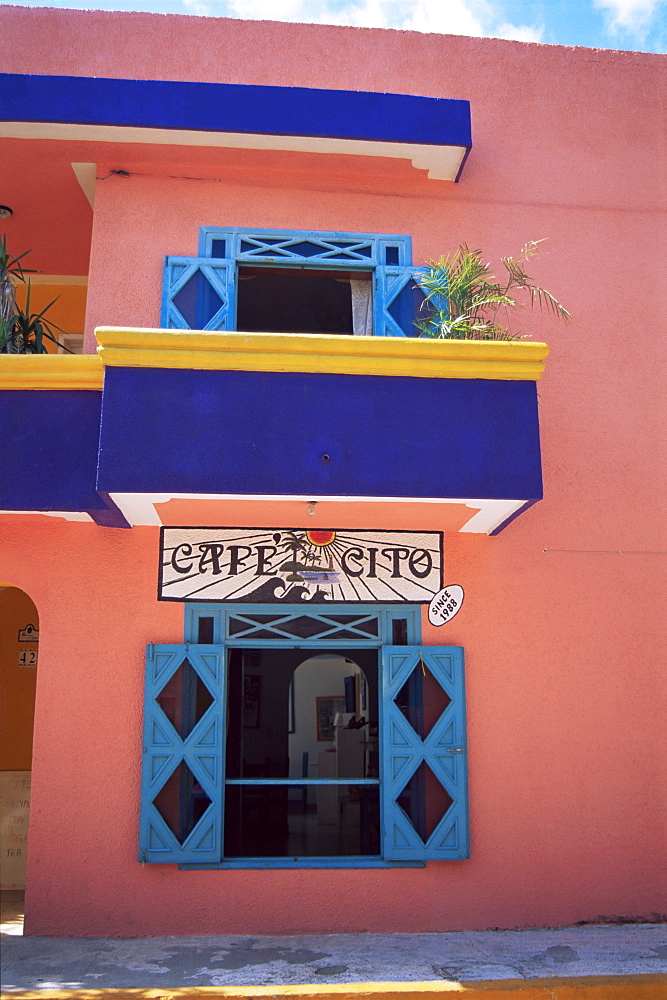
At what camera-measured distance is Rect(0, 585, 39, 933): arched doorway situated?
787 cm

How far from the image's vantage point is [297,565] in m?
6.73

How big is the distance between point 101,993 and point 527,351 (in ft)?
15.6

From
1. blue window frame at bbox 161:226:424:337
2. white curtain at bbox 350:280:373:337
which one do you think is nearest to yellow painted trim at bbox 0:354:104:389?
blue window frame at bbox 161:226:424:337

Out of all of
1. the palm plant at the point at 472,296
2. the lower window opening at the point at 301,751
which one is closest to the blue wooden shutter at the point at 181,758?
the lower window opening at the point at 301,751

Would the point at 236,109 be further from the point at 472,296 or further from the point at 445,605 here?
the point at 445,605

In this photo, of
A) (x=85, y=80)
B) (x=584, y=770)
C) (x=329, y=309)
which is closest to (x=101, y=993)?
(x=584, y=770)

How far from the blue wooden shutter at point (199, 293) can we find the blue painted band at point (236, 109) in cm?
105

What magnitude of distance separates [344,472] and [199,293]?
2.24 m

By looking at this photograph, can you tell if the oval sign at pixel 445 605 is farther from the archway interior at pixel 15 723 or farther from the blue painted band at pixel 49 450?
the archway interior at pixel 15 723

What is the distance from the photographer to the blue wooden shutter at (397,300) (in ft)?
23.4

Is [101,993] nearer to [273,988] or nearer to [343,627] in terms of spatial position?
[273,988]

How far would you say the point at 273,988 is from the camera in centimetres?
514

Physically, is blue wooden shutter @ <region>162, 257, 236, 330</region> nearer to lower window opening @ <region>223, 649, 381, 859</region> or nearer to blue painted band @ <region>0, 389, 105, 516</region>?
Result: blue painted band @ <region>0, 389, 105, 516</region>

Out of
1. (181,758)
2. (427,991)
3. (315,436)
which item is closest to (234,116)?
(315,436)
